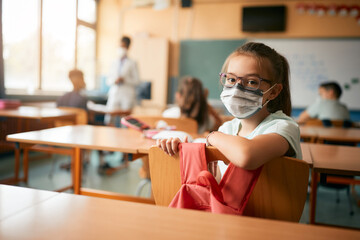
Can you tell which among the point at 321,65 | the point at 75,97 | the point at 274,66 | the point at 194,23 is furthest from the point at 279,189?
the point at 194,23

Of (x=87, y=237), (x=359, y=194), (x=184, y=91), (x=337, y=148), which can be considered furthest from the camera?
(x=359, y=194)

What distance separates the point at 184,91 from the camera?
247cm

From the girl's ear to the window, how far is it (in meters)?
3.95

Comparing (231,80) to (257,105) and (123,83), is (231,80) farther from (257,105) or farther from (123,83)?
(123,83)

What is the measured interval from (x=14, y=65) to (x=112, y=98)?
1.41m

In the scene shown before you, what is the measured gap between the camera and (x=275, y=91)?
45.3 inches

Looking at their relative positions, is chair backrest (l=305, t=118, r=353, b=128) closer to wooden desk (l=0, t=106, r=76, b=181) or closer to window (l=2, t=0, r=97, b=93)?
wooden desk (l=0, t=106, r=76, b=181)

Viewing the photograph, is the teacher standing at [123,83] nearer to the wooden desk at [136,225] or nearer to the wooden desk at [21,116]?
the wooden desk at [21,116]

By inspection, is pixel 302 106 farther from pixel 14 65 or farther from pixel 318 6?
pixel 14 65

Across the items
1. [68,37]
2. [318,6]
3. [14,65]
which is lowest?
[14,65]

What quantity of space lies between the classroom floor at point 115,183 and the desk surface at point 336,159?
3.06 feet

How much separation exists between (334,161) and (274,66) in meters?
0.54

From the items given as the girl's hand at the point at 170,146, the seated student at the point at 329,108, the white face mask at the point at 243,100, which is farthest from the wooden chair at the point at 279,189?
the seated student at the point at 329,108

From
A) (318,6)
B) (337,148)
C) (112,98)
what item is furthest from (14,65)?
(318,6)
